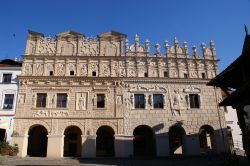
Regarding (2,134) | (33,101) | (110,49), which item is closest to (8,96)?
(33,101)

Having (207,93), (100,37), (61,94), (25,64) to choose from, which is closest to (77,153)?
(61,94)

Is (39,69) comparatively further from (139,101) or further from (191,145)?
(191,145)

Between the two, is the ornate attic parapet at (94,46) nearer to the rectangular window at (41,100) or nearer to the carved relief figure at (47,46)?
the carved relief figure at (47,46)

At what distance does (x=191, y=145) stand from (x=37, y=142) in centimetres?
1461

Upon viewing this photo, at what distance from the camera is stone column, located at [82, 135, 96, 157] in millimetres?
21250

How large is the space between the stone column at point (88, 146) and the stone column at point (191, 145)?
825cm

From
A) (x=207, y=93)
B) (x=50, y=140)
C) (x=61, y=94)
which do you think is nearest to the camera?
(x=50, y=140)

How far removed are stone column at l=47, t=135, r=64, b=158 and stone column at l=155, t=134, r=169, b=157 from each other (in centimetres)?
835

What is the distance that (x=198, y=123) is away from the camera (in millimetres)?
23266

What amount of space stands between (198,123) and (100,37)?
12641 millimetres

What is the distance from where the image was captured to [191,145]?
2264cm

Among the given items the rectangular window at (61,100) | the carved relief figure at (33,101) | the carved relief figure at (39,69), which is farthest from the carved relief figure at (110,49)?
the carved relief figure at (33,101)

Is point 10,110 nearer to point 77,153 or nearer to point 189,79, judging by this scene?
point 77,153

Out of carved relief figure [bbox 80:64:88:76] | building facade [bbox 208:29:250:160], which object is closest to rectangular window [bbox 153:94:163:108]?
carved relief figure [bbox 80:64:88:76]
